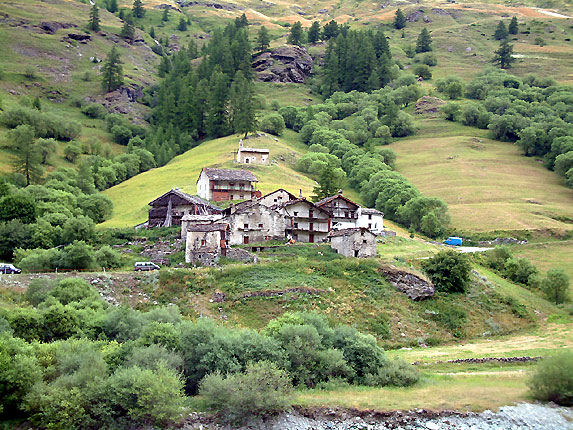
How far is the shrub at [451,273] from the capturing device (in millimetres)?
51844

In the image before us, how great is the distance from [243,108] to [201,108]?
18997 millimetres

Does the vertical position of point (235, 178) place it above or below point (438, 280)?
above

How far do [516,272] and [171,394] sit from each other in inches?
1816

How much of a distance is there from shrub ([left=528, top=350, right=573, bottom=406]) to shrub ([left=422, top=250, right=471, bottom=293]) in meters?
21.2

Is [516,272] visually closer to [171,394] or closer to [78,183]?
[171,394]

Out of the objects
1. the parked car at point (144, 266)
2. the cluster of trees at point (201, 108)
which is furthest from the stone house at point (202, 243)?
the cluster of trees at point (201, 108)

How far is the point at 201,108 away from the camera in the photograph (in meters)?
126

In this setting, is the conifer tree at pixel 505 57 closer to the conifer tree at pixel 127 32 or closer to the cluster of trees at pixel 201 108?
the cluster of trees at pixel 201 108

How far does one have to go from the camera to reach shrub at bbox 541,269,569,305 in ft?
185

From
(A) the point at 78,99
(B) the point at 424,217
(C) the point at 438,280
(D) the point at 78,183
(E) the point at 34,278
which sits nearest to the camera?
(E) the point at 34,278

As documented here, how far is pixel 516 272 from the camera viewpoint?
61.4 meters

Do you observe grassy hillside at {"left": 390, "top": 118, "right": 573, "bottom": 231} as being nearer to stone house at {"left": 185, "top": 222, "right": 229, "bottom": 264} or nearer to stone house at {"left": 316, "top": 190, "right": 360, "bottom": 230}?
stone house at {"left": 316, "top": 190, "right": 360, "bottom": 230}

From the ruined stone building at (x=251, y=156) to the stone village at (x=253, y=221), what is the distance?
1845 centimetres

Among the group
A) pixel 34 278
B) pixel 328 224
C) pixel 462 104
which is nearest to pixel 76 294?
pixel 34 278
